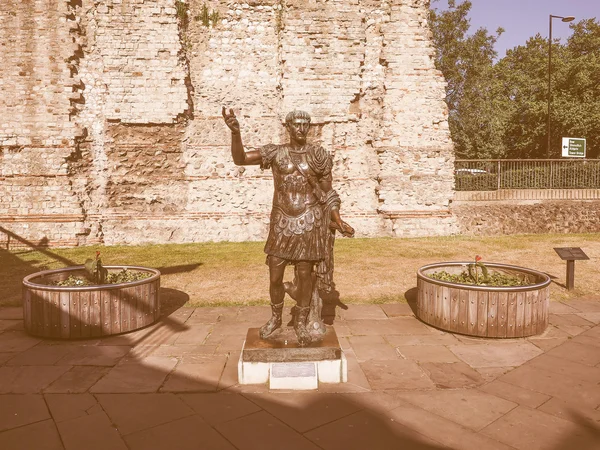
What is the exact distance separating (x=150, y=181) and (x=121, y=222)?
1.38 metres

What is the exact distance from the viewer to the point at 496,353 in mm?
4250

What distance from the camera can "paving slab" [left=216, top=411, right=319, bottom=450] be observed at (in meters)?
2.68

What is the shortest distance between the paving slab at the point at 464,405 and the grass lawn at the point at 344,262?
115 inches

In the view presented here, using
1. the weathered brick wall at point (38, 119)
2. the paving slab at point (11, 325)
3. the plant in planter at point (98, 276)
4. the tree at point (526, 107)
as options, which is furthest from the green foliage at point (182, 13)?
the tree at point (526, 107)

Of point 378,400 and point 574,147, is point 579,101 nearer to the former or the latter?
point 574,147

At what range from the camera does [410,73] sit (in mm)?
12336

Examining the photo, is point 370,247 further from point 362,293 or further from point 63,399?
point 63,399

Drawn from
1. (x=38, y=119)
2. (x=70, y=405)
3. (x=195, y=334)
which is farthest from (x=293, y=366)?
(x=38, y=119)

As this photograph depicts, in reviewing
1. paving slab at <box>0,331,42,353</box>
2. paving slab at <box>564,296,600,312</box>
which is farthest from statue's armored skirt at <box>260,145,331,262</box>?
paving slab at <box>564,296,600,312</box>

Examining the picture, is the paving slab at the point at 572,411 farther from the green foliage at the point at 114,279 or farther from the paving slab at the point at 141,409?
the green foliage at the point at 114,279

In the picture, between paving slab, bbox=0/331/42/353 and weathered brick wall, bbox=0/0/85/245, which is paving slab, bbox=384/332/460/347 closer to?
paving slab, bbox=0/331/42/353

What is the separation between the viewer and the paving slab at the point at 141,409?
9.71 ft

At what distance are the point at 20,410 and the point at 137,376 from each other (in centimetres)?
87

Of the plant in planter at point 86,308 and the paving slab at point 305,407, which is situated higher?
the plant in planter at point 86,308
